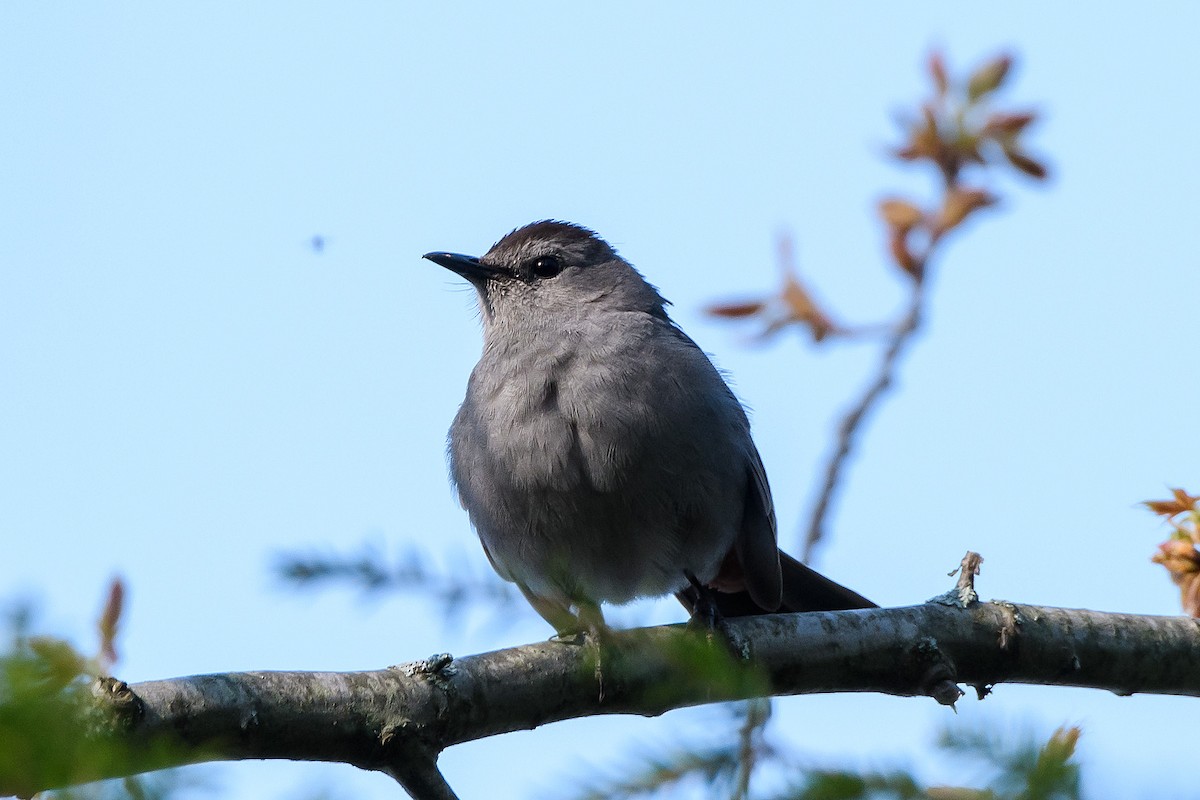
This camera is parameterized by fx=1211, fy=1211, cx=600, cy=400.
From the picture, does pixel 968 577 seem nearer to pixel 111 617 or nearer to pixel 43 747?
pixel 111 617

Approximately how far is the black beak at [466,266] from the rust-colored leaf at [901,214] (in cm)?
374

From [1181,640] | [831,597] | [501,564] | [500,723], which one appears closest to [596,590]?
[501,564]

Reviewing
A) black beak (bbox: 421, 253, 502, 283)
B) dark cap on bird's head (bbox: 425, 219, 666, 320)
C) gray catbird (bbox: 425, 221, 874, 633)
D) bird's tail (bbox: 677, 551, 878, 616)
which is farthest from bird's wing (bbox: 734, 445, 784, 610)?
black beak (bbox: 421, 253, 502, 283)

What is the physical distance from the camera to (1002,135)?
2.96 meters

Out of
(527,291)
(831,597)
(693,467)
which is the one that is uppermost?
(527,291)

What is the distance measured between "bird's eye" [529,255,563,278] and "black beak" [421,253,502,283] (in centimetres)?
19

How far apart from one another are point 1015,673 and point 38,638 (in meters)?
3.92

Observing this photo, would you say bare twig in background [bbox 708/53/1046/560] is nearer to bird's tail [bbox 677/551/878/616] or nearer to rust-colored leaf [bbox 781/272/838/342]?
rust-colored leaf [bbox 781/272/838/342]

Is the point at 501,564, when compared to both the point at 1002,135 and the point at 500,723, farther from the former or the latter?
the point at 1002,135

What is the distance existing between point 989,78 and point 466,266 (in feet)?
13.4

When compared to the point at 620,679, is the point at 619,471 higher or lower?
higher

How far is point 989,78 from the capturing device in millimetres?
2930

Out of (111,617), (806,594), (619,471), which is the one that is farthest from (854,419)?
(806,594)

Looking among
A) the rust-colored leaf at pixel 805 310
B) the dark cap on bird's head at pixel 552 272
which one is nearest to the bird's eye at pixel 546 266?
the dark cap on bird's head at pixel 552 272
